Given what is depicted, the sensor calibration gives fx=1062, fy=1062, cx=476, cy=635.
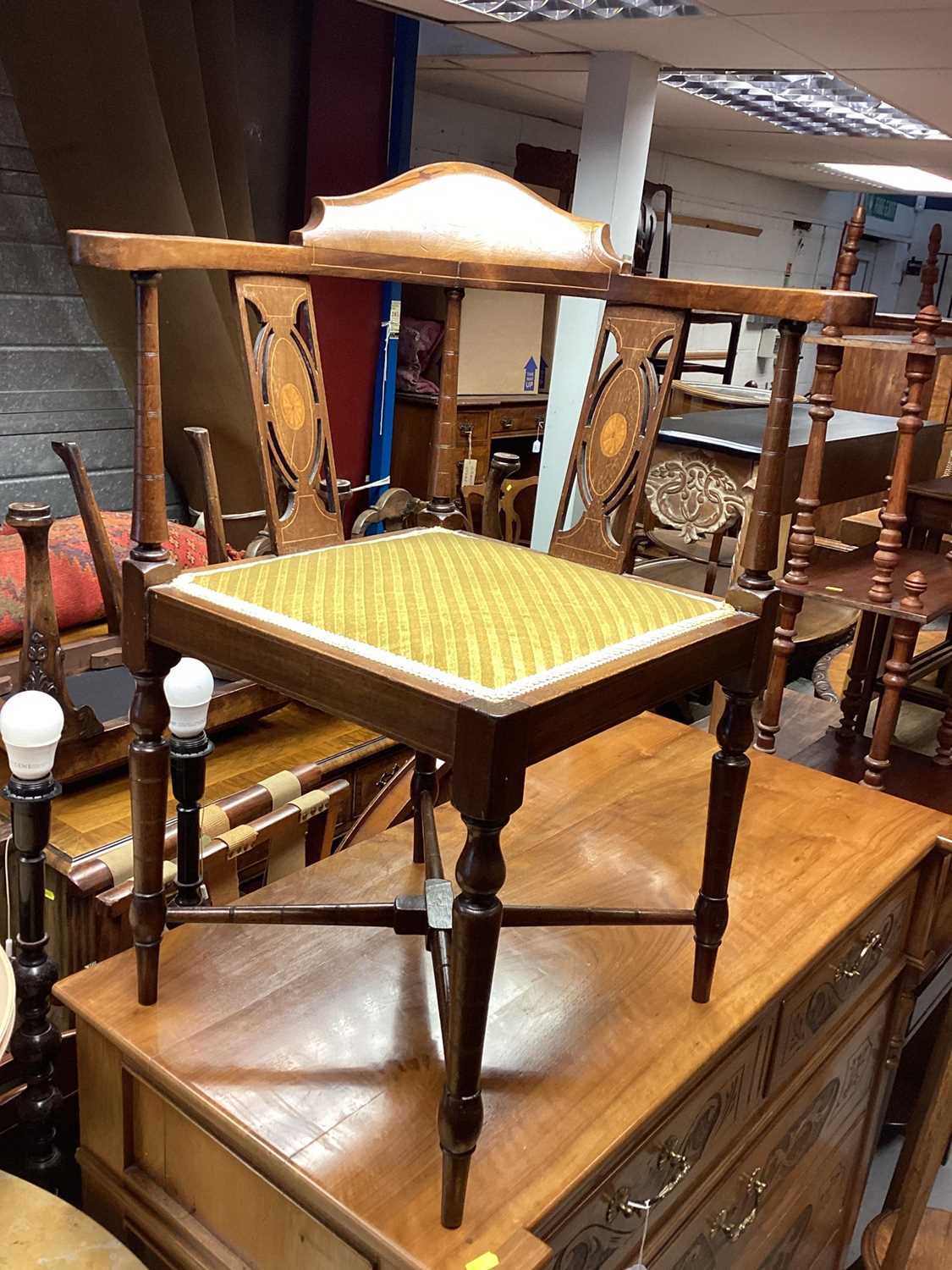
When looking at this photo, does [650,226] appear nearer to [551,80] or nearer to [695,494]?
[551,80]

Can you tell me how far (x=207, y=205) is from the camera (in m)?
2.78

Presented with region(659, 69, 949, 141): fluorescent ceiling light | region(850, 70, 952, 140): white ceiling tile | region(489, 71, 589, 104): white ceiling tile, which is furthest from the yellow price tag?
region(489, 71, 589, 104): white ceiling tile

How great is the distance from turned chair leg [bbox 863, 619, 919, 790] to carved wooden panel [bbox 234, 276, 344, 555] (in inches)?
35.9

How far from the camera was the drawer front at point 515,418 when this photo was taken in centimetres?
411

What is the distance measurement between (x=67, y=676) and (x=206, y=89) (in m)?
1.71

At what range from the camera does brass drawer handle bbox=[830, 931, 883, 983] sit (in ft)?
4.35

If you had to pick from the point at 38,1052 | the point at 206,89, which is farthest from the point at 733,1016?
the point at 206,89

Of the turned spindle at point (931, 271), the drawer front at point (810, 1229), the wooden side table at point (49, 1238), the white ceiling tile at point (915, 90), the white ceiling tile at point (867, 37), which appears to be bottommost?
the drawer front at point (810, 1229)

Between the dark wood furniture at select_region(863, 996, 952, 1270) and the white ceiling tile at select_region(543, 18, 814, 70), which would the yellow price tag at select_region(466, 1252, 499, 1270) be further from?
the white ceiling tile at select_region(543, 18, 814, 70)

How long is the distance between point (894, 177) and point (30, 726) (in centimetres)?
615

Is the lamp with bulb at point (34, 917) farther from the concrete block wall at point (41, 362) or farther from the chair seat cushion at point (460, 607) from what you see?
the concrete block wall at point (41, 362)

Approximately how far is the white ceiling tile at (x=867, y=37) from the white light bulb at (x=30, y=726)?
227 centimetres

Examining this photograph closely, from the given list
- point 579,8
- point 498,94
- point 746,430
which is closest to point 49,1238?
point 579,8

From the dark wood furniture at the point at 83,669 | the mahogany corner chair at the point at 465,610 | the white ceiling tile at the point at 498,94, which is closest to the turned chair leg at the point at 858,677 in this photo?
the mahogany corner chair at the point at 465,610
